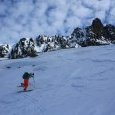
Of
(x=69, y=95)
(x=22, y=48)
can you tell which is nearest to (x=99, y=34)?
(x=22, y=48)

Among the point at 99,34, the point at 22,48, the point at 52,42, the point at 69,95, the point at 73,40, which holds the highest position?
the point at 99,34

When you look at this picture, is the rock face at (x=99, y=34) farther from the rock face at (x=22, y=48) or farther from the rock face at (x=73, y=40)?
the rock face at (x=22, y=48)

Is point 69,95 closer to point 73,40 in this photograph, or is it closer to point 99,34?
point 99,34

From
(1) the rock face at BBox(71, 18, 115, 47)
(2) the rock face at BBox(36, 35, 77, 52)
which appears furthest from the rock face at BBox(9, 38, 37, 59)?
(2) the rock face at BBox(36, 35, 77, 52)

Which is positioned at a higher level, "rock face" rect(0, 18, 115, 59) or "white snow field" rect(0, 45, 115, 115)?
"rock face" rect(0, 18, 115, 59)

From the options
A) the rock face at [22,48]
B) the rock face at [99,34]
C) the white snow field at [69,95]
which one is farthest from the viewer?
the rock face at [99,34]

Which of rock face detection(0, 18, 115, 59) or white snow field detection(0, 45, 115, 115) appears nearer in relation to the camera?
white snow field detection(0, 45, 115, 115)

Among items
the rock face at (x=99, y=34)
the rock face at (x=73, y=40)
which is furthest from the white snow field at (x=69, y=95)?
the rock face at (x=99, y=34)

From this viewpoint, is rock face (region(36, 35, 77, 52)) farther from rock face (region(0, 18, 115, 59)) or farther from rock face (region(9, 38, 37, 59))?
rock face (region(9, 38, 37, 59))

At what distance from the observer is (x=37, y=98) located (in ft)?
65.8

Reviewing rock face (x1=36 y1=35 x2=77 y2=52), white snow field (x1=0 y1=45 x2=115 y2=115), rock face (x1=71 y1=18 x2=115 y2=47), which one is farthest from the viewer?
rock face (x1=36 y1=35 x2=77 y2=52)

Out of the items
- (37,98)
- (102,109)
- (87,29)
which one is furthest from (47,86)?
(87,29)

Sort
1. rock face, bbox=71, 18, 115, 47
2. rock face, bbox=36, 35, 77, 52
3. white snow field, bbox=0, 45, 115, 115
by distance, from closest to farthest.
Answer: white snow field, bbox=0, 45, 115, 115
rock face, bbox=71, 18, 115, 47
rock face, bbox=36, 35, 77, 52

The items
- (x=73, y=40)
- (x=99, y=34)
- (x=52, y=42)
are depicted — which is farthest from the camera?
(x=52, y=42)
